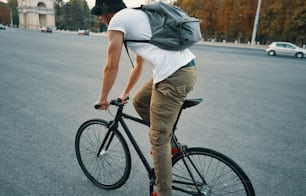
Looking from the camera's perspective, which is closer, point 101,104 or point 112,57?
point 112,57

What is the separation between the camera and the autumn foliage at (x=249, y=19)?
3803 centimetres

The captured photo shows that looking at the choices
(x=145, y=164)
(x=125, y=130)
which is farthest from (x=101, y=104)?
(x=145, y=164)

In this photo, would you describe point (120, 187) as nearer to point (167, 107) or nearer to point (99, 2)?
point (167, 107)

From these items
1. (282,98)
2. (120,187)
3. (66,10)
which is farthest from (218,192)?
(66,10)

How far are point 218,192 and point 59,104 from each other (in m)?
4.05

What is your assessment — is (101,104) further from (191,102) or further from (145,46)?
(191,102)

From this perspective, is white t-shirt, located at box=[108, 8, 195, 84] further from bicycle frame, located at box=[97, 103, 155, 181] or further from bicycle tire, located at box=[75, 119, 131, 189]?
bicycle tire, located at box=[75, 119, 131, 189]

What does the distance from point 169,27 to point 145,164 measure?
1.35 meters

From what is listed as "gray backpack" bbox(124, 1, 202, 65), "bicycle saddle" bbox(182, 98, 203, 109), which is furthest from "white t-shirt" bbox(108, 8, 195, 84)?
"bicycle saddle" bbox(182, 98, 203, 109)

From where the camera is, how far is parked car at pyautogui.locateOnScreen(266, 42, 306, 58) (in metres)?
22.4

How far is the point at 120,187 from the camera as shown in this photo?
8.98 ft

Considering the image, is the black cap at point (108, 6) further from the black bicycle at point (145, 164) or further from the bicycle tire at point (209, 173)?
the bicycle tire at point (209, 173)

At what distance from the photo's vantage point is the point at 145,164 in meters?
2.42

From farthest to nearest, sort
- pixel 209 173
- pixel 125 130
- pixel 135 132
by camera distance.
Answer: pixel 135 132, pixel 125 130, pixel 209 173
